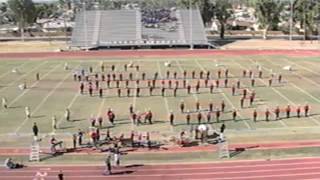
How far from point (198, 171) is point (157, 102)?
49.7ft

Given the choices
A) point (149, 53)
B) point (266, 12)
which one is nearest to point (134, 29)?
point (149, 53)

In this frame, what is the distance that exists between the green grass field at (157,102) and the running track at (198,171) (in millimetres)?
3742

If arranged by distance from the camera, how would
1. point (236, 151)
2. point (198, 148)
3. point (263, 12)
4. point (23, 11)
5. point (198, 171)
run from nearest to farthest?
point (198, 171) < point (236, 151) < point (198, 148) < point (263, 12) < point (23, 11)

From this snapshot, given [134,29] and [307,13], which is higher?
[307,13]

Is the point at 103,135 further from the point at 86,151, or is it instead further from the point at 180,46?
the point at 180,46

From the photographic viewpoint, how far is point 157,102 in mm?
40406

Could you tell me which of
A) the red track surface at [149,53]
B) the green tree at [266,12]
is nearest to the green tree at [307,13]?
the green tree at [266,12]

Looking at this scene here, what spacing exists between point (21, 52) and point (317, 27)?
4578 cm

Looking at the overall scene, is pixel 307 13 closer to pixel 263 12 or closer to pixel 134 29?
pixel 263 12

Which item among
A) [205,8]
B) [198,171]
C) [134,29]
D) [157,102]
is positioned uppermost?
[205,8]

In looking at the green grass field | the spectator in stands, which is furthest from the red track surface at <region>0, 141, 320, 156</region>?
the spectator in stands

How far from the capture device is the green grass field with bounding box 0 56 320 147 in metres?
31.9

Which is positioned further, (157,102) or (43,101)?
(43,101)

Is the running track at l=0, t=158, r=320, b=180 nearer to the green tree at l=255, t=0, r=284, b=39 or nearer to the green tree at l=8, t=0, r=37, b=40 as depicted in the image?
the green tree at l=255, t=0, r=284, b=39
